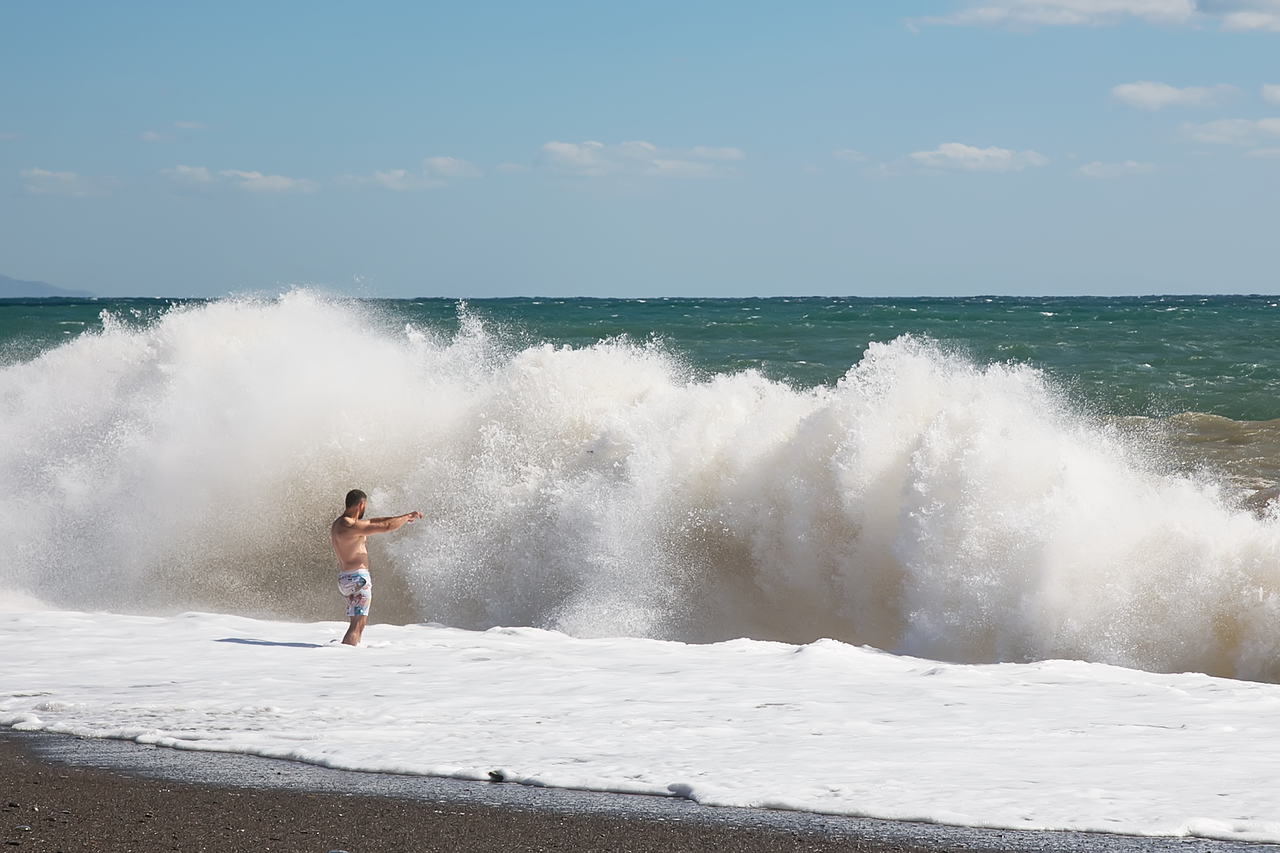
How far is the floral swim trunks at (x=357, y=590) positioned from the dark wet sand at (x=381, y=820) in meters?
2.65

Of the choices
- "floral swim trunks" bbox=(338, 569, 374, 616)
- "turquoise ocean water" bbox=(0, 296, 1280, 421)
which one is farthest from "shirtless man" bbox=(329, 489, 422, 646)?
"turquoise ocean water" bbox=(0, 296, 1280, 421)

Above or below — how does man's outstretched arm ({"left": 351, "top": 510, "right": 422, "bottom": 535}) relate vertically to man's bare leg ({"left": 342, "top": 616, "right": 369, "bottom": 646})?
above

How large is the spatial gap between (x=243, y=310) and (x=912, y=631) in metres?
7.83

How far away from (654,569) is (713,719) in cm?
363

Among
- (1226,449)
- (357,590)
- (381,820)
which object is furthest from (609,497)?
(1226,449)

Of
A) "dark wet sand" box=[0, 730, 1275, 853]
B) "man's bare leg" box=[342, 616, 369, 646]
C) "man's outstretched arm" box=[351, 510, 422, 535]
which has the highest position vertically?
"man's outstretched arm" box=[351, 510, 422, 535]

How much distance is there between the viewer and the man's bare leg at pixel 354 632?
24.6 feet

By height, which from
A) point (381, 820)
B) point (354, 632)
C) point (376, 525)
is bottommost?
point (354, 632)

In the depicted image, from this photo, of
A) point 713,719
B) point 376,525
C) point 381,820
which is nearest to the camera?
point 381,820

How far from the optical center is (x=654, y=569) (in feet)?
30.5

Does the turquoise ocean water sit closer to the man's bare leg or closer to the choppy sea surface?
the choppy sea surface

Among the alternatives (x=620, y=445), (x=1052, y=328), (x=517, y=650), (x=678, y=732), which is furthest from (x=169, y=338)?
(x=1052, y=328)

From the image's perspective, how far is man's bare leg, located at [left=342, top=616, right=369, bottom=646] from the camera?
24.6 feet

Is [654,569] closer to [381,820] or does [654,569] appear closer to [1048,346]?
[381,820]
